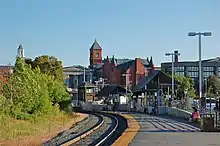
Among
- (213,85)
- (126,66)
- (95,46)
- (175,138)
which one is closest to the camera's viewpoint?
(175,138)

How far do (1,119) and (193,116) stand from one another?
14.5 meters

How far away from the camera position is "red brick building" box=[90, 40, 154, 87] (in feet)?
450

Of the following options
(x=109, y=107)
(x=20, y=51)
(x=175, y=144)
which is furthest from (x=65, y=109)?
(x=175, y=144)

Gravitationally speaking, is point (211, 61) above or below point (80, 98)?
above

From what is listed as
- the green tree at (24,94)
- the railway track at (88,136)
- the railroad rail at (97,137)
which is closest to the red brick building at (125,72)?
the green tree at (24,94)

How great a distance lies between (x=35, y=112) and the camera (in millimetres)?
46125

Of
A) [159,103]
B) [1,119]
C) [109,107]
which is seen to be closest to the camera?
[1,119]

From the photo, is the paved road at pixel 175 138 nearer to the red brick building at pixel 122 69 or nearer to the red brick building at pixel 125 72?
the red brick building at pixel 122 69

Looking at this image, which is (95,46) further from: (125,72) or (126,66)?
(125,72)

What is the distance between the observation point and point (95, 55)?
598 feet

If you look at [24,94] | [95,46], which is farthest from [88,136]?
[95,46]

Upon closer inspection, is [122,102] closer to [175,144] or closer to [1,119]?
[1,119]

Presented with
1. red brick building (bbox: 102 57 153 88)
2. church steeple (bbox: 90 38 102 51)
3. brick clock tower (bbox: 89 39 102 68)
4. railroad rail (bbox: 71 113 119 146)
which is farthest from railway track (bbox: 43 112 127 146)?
brick clock tower (bbox: 89 39 102 68)

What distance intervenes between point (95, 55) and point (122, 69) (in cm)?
4202
